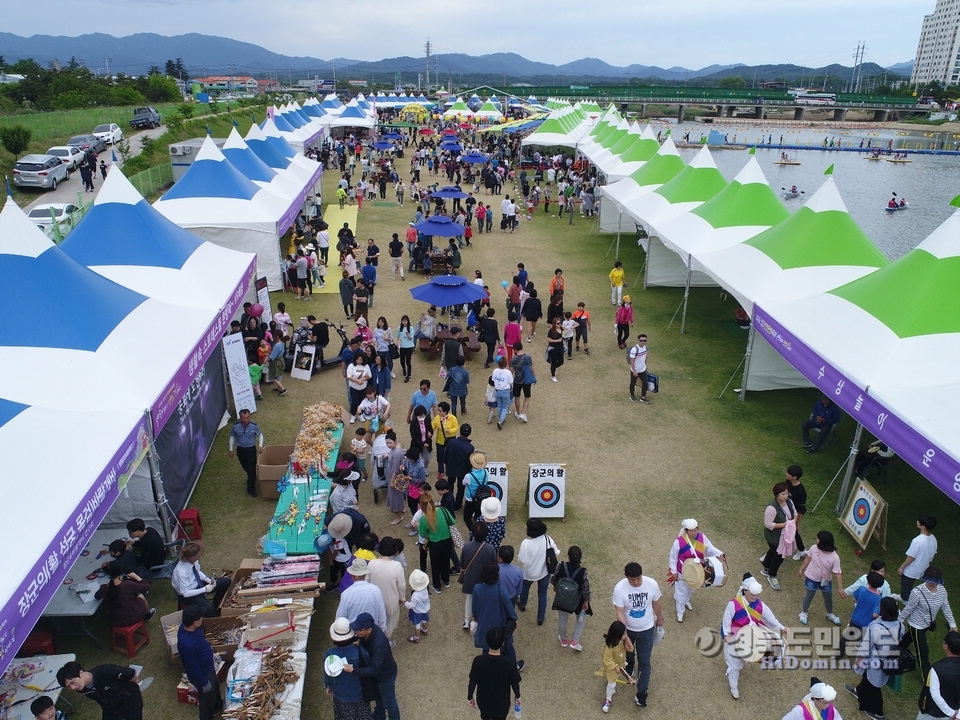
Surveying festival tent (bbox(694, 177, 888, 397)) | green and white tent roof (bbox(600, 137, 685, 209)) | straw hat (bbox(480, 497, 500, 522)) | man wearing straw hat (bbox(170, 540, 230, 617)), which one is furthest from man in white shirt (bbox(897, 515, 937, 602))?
green and white tent roof (bbox(600, 137, 685, 209))

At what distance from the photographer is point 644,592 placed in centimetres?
555

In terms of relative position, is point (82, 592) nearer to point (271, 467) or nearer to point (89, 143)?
point (271, 467)

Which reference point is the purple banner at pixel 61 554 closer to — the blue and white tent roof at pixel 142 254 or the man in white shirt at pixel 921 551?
the blue and white tent roof at pixel 142 254

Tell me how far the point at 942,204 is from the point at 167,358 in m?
47.0

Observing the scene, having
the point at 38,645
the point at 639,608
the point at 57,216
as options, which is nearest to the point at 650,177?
the point at 639,608

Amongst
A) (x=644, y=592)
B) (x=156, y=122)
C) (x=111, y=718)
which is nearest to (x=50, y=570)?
(x=111, y=718)

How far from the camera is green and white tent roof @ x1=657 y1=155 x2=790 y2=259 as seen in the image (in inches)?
545

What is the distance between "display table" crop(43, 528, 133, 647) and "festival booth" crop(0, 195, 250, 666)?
0.41 ft

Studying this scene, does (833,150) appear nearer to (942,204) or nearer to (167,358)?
(942,204)

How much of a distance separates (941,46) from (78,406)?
236743 mm

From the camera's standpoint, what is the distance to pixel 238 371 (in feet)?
34.8

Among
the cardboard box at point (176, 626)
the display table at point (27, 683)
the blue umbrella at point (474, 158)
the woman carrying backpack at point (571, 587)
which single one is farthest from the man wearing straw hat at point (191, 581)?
the blue umbrella at point (474, 158)

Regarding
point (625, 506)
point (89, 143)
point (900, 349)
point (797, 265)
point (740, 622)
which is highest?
point (89, 143)

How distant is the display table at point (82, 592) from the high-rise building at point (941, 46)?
211 metres
